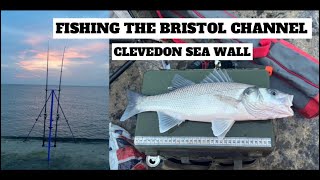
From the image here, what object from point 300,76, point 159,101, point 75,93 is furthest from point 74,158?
point 300,76

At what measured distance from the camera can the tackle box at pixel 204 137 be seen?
8.50ft

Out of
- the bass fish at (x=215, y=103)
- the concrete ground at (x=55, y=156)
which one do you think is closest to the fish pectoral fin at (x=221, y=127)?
the bass fish at (x=215, y=103)

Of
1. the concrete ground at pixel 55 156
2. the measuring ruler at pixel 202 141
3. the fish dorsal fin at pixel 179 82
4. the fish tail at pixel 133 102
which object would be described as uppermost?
the fish dorsal fin at pixel 179 82

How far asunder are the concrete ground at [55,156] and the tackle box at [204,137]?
2.18 ft

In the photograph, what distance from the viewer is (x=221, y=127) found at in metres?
2.61

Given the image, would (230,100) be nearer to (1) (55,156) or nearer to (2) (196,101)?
(2) (196,101)

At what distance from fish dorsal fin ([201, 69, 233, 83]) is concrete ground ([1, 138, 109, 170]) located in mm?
1159

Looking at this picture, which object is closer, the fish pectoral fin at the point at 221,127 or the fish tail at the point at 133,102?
the fish pectoral fin at the point at 221,127

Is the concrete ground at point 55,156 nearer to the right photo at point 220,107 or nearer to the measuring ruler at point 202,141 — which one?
the right photo at point 220,107

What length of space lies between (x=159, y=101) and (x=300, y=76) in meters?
1.20

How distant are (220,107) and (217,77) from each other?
0.28m

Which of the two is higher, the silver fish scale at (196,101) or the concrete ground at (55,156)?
the silver fish scale at (196,101)

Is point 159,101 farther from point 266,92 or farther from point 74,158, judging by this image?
point 74,158

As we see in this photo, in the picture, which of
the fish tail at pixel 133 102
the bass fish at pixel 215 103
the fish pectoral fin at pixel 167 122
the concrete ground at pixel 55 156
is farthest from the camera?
the concrete ground at pixel 55 156
